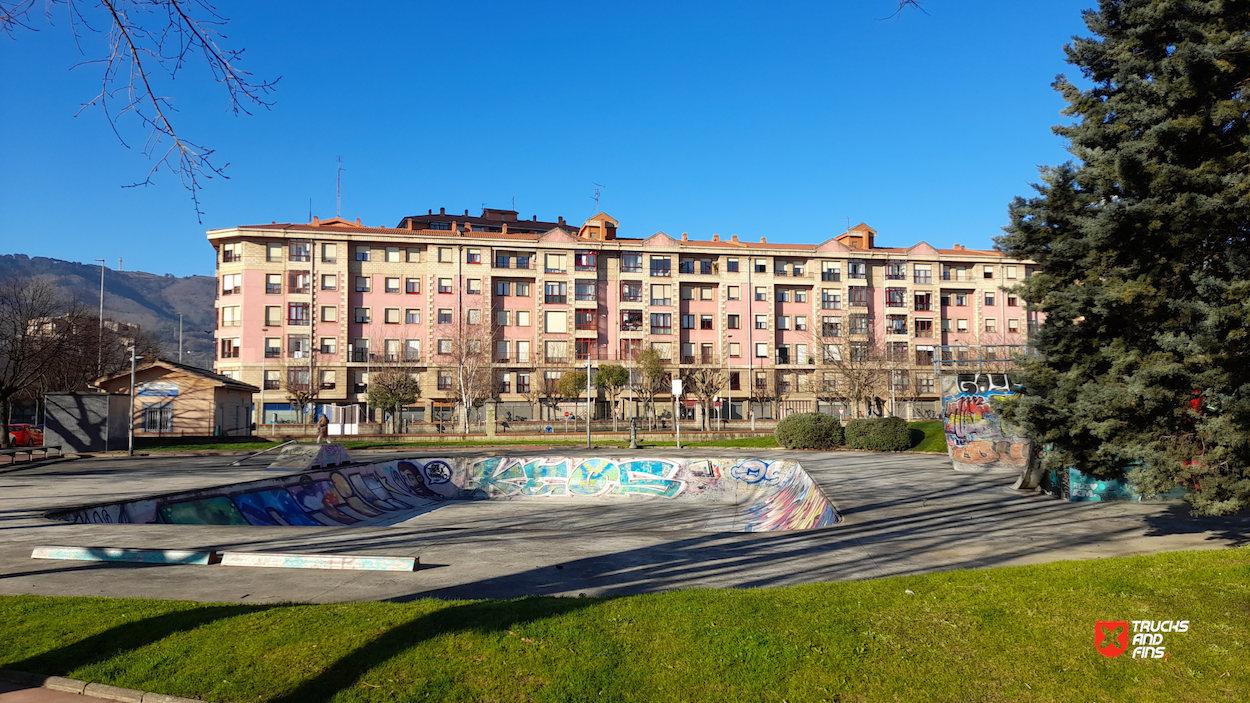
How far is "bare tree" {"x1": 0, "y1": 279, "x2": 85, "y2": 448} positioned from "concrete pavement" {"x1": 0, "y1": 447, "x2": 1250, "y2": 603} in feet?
98.0

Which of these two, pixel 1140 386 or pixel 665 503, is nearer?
pixel 1140 386

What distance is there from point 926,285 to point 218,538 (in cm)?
7316

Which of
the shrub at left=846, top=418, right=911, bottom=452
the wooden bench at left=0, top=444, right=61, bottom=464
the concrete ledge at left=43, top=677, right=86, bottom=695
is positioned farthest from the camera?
the shrub at left=846, top=418, right=911, bottom=452

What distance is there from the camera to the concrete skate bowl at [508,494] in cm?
1631

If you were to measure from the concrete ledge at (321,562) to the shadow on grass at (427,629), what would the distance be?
303cm

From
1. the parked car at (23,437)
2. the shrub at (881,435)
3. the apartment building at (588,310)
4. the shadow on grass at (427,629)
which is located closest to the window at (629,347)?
the apartment building at (588,310)

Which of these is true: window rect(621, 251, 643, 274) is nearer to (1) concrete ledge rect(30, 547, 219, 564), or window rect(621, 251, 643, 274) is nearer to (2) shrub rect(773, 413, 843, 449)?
(2) shrub rect(773, 413, 843, 449)

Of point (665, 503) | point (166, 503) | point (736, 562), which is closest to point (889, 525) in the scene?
point (736, 562)

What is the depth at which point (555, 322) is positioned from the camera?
223ft

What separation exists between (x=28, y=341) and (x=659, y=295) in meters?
49.1

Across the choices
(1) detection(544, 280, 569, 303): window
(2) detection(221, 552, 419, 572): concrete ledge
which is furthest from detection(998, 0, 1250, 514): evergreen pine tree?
(1) detection(544, 280, 569, 303): window

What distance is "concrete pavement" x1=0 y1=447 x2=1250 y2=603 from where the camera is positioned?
28.2 feet

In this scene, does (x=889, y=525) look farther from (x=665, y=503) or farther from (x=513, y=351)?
(x=513, y=351)

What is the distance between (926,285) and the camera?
73.5m
